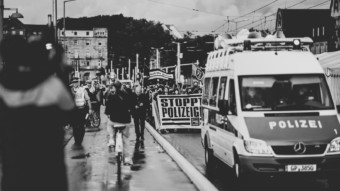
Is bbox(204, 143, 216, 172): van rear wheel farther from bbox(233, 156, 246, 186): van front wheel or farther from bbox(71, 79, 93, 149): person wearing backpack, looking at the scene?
bbox(71, 79, 93, 149): person wearing backpack

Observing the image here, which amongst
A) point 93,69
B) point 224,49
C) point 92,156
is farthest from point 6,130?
point 93,69

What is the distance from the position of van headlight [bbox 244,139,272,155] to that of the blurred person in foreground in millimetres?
6088

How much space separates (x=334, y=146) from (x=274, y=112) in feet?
3.58

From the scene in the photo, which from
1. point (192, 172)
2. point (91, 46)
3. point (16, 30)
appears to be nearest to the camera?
point (192, 172)

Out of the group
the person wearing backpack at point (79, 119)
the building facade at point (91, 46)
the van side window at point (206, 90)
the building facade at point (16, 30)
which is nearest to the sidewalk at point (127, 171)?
the person wearing backpack at point (79, 119)

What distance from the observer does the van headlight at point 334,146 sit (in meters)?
10.1

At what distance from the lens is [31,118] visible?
4168 millimetres

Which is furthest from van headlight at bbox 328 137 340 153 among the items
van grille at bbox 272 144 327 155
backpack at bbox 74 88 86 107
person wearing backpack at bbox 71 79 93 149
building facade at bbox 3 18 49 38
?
backpack at bbox 74 88 86 107

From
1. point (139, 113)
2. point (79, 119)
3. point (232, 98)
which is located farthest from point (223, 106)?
point (139, 113)

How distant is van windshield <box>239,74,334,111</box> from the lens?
10.9 meters

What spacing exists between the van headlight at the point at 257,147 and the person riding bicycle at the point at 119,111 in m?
3.89

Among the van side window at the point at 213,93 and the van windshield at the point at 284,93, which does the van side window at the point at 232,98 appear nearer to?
the van windshield at the point at 284,93

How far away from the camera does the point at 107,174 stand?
40.8 ft

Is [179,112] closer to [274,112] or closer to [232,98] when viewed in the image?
[232,98]
